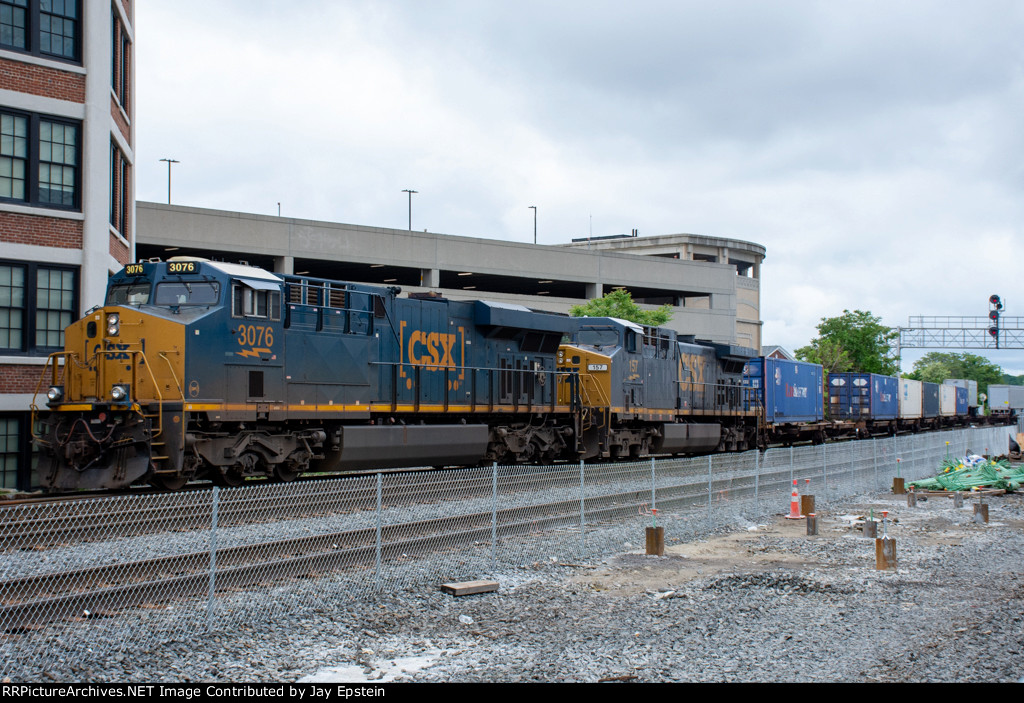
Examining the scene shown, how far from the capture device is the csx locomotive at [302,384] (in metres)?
14.6

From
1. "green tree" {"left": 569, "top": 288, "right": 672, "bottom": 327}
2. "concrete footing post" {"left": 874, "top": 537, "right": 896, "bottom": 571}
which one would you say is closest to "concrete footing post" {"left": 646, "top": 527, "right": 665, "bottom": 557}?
"concrete footing post" {"left": 874, "top": 537, "right": 896, "bottom": 571}

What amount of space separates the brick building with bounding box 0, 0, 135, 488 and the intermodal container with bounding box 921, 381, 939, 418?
4895 centimetres

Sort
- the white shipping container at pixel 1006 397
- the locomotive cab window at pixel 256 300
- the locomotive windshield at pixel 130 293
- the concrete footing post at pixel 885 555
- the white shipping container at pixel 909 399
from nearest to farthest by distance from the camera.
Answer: the concrete footing post at pixel 885 555 → the locomotive cab window at pixel 256 300 → the locomotive windshield at pixel 130 293 → the white shipping container at pixel 909 399 → the white shipping container at pixel 1006 397

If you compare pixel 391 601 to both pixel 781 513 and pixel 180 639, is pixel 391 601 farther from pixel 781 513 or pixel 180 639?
pixel 781 513

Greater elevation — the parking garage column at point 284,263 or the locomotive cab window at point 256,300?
the parking garage column at point 284,263

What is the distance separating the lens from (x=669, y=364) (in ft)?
93.7

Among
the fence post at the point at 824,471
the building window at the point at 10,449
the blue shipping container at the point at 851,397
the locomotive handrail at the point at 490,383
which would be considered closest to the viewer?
the locomotive handrail at the point at 490,383

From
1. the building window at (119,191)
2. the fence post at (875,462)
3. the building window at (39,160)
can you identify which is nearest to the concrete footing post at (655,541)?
the fence post at (875,462)

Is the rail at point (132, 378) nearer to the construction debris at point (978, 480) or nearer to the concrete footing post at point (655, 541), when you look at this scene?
the concrete footing post at point (655, 541)

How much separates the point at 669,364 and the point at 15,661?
76.4 feet

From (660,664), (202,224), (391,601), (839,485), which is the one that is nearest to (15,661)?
(391,601)

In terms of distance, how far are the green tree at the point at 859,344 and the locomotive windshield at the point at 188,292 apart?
2788 inches

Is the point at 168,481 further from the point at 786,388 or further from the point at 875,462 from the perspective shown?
the point at 786,388

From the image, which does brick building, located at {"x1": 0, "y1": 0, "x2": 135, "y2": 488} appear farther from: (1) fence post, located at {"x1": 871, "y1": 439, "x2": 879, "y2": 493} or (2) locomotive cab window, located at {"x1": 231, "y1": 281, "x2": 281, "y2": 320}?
(1) fence post, located at {"x1": 871, "y1": 439, "x2": 879, "y2": 493}
